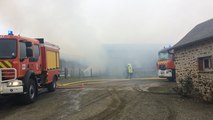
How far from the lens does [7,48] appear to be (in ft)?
35.4

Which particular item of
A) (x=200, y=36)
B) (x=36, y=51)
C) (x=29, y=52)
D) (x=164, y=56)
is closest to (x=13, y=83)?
(x=29, y=52)

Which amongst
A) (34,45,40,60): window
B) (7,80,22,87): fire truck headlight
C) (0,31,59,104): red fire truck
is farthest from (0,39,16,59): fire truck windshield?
(34,45,40,60): window

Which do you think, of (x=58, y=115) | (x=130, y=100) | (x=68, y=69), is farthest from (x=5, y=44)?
(x=68, y=69)

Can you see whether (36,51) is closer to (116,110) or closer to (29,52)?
(29,52)

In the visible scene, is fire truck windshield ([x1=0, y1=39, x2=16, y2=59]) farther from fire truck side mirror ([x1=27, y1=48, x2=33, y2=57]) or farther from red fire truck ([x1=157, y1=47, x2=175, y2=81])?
red fire truck ([x1=157, y1=47, x2=175, y2=81])

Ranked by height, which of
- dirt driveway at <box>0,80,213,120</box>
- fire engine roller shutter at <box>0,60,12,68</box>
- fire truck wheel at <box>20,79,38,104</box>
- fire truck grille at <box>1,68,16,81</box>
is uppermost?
fire engine roller shutter at <box>0,60,12,68</box>

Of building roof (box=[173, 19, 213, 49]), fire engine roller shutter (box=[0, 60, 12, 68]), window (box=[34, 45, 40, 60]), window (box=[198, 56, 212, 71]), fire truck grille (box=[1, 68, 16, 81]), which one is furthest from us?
window (box=[34, 45, 40, 60])

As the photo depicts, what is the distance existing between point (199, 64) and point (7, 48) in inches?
317

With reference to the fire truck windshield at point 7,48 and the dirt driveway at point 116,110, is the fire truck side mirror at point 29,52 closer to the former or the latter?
the fire truck windshield at point 7,48

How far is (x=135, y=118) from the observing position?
8.00m

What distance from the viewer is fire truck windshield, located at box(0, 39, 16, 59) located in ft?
34.9

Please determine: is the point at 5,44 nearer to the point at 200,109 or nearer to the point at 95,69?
the point at 200,109

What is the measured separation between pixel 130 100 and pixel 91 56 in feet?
75.5

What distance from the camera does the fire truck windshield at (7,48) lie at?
10625 mm
